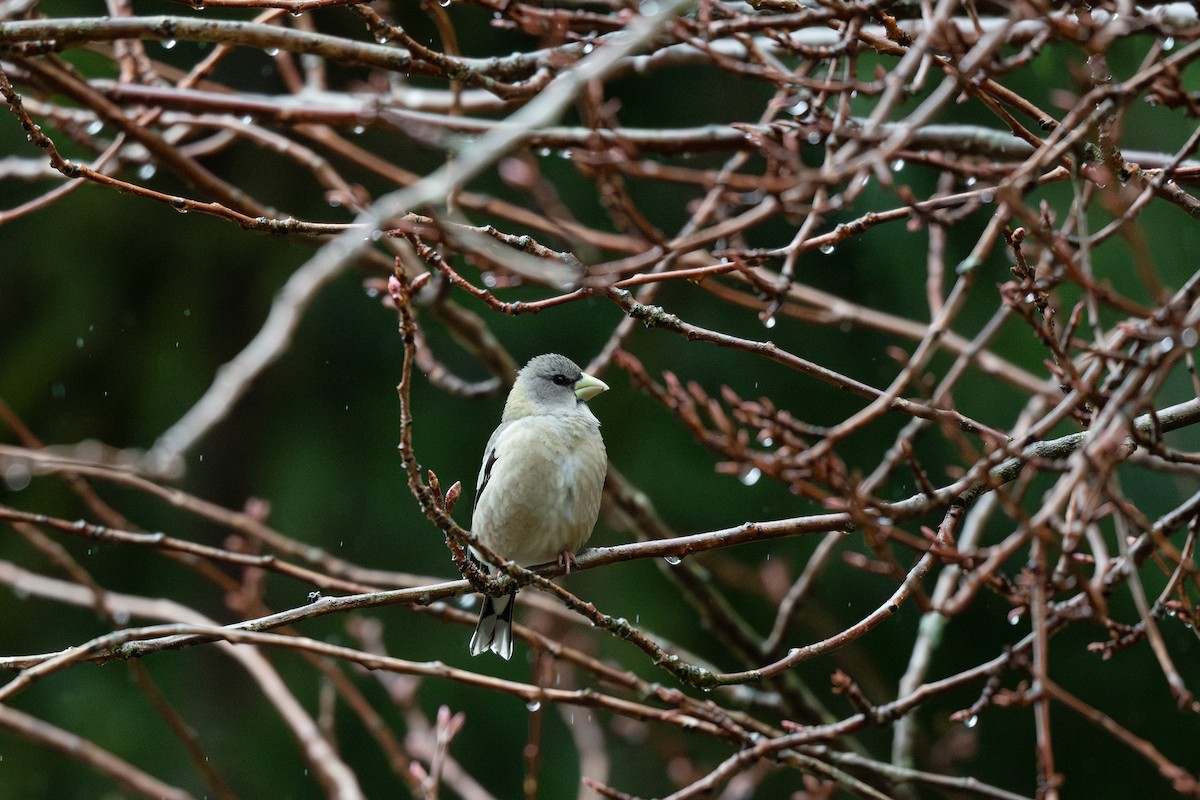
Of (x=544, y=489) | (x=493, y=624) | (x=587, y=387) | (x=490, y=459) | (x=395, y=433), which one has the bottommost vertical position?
(x=493, y=624)

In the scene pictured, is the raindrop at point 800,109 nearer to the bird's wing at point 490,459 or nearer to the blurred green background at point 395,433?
the bird's wing at point 490,459

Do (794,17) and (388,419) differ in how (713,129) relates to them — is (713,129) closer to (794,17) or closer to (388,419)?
(794,17)

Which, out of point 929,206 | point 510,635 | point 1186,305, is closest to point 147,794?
point 510,635

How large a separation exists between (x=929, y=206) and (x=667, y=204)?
498 centimetres

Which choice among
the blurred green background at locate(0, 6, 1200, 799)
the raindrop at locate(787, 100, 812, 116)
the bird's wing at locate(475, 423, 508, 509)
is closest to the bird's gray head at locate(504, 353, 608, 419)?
the bird's wing at locate(475, 423, 508, 509)

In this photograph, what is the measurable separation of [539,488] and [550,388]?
1.88 feet

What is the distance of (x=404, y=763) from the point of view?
12.2 feet

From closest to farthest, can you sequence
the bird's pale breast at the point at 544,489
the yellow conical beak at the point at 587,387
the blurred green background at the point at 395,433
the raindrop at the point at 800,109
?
the raindrop at the point at 800,109, the bird's pale breast at the point at 544,489, the yellow conical beak at the point at 587,387, the blurred green background at the point at 395,433

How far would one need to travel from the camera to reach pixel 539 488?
395 centimetres

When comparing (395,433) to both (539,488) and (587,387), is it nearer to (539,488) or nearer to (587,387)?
(587,387)

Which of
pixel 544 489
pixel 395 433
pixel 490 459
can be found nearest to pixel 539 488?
pixel 544 489

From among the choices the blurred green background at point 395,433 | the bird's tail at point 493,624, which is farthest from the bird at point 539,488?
the blurred green background at point 395,433

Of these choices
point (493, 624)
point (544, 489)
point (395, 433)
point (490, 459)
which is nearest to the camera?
point (544, 489)

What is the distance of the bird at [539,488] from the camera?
3.93m
